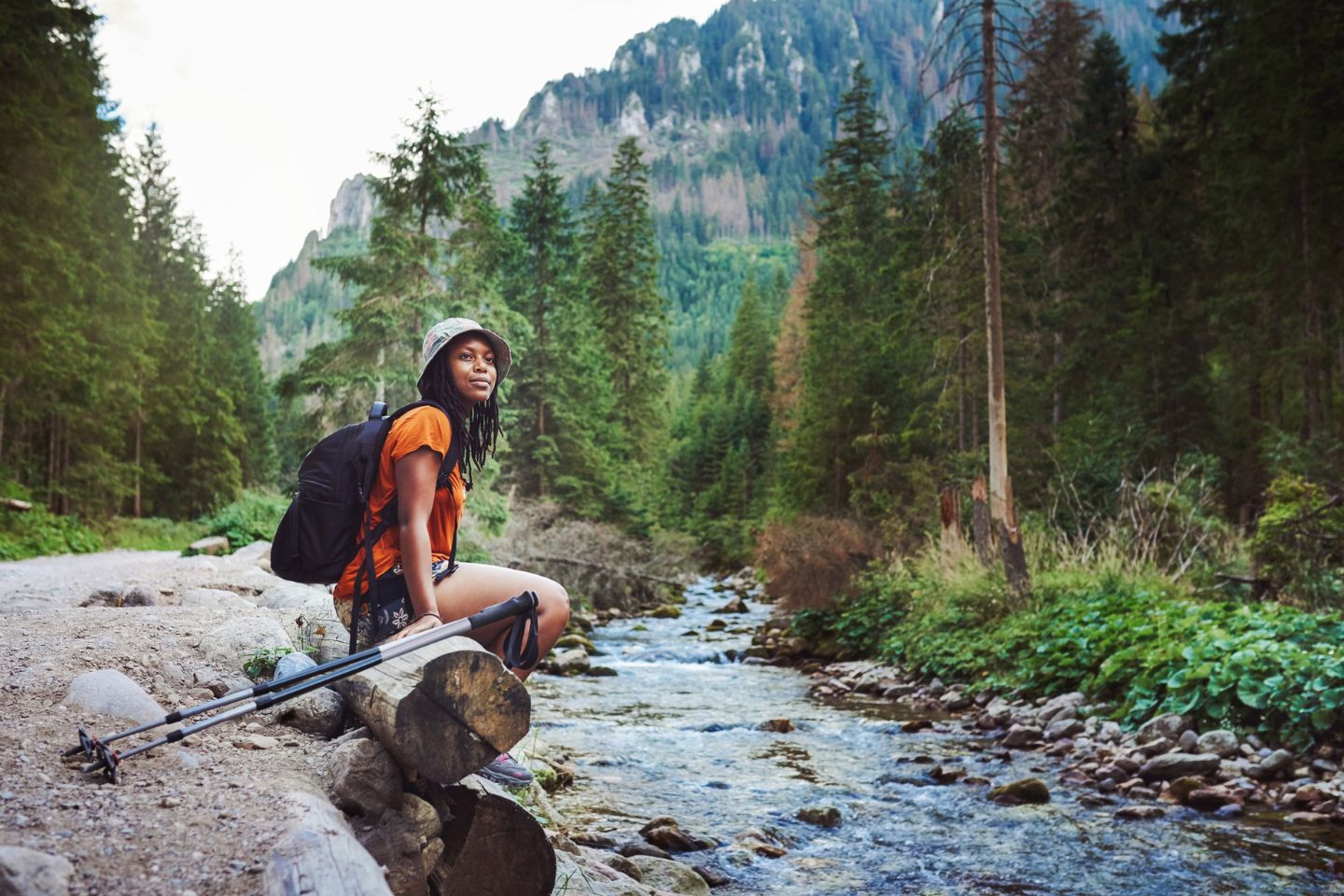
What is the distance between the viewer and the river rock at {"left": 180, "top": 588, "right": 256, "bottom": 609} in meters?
6.18

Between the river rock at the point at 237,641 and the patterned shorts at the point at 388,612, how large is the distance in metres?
1.16

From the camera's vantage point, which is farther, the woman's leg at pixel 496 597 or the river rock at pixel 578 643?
the river rock at pixel 578 643

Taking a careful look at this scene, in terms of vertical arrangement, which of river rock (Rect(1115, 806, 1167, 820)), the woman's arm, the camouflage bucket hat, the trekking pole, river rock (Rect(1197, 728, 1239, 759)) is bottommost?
river rock (Rect(1115, 806, 1167, 820))

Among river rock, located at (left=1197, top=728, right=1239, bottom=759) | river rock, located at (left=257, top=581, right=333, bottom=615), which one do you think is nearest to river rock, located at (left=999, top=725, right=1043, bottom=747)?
river rock, located at (left=1197, top=728, right=1239, bottom=759)

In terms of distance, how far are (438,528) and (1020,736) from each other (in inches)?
261

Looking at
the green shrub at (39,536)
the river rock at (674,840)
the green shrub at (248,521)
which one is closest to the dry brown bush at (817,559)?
the green shrub at (248,521)

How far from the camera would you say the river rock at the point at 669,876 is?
4.88 meters

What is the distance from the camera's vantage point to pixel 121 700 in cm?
350

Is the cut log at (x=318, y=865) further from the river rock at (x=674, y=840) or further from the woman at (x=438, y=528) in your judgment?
the river rock at (x=674, y=840)

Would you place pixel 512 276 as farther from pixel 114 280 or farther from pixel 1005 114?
pixel 1005 114

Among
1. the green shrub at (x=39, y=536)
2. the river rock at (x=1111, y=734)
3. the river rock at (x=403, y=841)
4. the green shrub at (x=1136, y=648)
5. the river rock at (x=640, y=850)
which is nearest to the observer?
the river rock at (x=403, y=841)

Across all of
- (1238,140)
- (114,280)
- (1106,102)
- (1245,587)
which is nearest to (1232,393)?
(1238,140)

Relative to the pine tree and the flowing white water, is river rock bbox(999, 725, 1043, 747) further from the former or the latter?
the pine tree

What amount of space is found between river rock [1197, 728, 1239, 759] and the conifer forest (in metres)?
0.34
